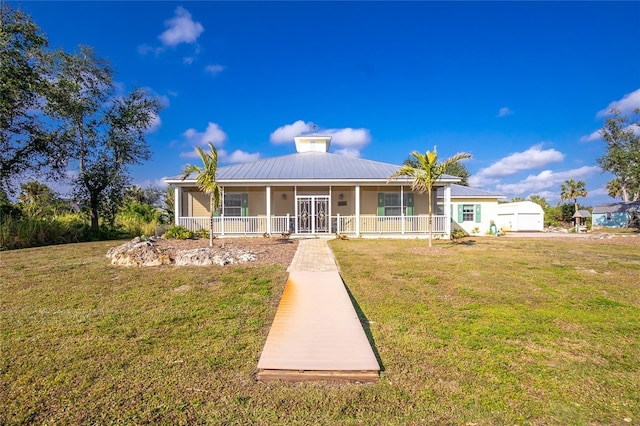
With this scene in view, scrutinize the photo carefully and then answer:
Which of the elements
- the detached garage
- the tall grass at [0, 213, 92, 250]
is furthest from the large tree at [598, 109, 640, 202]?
the tall grass at [0, 213, 92, 250]

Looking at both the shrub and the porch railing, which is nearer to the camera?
the shrub

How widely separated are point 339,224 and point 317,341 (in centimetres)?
1303

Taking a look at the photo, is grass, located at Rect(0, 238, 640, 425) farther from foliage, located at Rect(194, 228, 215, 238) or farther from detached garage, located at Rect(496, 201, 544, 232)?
detached garage, located at Rect(496, 201, 544, 232)

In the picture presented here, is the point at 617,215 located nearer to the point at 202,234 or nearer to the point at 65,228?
the point at 202,234

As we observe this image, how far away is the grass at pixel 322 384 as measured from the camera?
250 centimetres

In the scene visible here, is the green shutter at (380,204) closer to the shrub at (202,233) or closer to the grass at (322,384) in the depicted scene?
the shrub at (202,233)

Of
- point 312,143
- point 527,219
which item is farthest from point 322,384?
point 527,219

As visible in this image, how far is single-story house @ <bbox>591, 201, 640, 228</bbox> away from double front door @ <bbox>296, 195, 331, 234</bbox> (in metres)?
36.4

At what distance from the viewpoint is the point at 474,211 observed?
22344mm

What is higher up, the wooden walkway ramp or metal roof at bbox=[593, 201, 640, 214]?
metal roof at bbox=[593, 201, 640, 214]

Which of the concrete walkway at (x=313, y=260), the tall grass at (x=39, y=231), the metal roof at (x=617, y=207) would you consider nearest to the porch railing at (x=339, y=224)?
the concrete walkway at (x=313, y=260)

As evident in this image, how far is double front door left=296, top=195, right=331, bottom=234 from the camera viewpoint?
16.7 meters

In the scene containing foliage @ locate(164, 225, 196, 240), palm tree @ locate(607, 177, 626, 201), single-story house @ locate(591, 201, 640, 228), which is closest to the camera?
foliage @ locate(164, 225, 196, 240)

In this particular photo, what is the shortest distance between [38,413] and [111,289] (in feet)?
13.9
